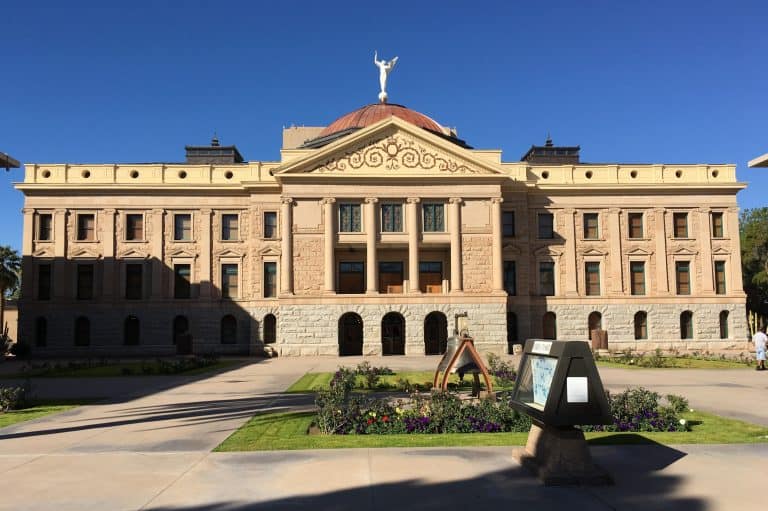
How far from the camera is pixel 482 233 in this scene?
4569 cm

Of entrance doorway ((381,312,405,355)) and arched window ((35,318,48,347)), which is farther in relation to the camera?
arched window ((35,318,48,347))

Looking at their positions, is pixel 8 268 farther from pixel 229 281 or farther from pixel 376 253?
pixel 376 253

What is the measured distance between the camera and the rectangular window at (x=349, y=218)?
150 ft

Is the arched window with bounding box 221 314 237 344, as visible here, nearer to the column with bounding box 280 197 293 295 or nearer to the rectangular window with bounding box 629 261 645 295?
the column with bounding box 280 197 293 295

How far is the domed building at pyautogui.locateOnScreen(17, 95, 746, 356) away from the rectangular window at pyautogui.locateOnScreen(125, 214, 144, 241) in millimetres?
124

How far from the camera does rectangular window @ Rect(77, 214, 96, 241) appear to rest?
4844cm

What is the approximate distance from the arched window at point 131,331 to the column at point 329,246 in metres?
15.5

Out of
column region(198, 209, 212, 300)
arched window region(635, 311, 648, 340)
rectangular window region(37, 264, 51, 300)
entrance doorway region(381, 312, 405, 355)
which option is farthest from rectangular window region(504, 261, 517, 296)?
rectangular window region(37, 264, 51, 300)

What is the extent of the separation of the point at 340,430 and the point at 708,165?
4813cm

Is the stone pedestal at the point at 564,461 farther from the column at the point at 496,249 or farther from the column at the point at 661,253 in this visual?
the column at the point at 661,253

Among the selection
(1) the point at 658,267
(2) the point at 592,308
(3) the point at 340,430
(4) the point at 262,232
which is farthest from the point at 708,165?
(3) the point at 340,430

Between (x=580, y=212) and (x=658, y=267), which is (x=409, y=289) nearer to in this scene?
(x=580, y=212)

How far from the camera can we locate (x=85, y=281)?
4828 centimetres

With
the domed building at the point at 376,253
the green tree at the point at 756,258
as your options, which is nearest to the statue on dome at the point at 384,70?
the domed building at the point at 376,253
